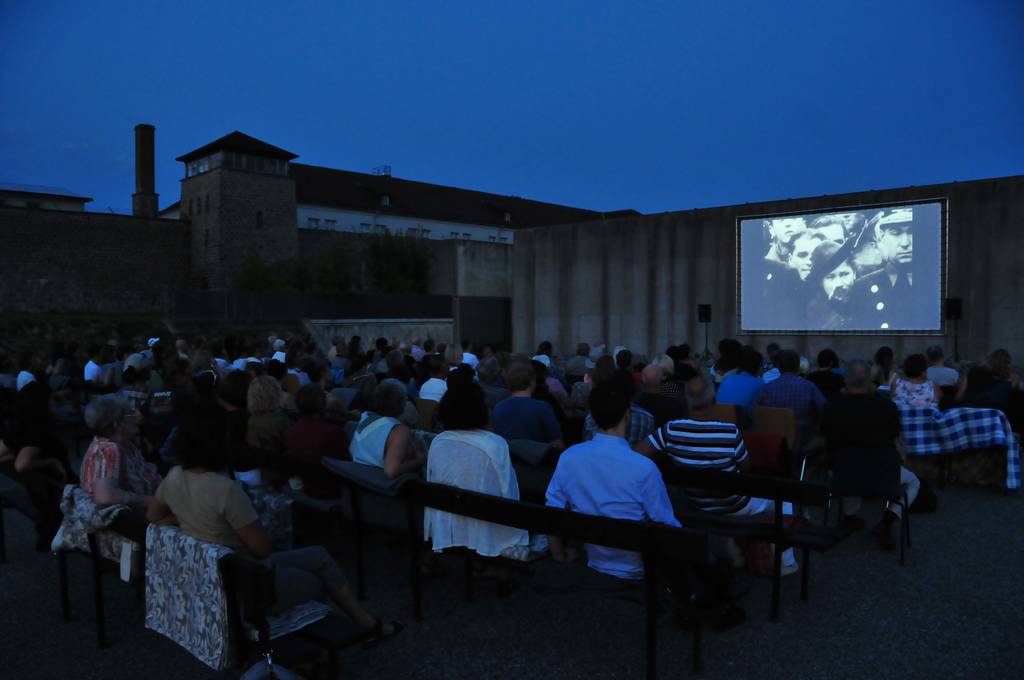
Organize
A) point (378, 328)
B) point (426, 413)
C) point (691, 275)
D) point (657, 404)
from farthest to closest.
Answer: point (378, 328) → point (691, 275) → point (426, 413) → point (657, 404)

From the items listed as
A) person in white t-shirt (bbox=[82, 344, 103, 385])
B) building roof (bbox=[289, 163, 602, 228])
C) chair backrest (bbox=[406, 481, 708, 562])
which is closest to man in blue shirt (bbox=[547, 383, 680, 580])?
chair backrest (bbox=[406, 481, 708, 562])

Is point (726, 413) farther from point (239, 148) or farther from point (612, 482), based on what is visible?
point (239, 148)

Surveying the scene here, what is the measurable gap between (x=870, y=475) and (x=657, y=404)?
1354 millimetres

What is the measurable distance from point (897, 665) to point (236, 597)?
103 inches

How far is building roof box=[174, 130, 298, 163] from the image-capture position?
124ft

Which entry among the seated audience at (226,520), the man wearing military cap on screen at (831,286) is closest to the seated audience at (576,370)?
the seated audience at (226,520)

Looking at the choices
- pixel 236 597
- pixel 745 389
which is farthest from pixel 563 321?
pixel 236 597

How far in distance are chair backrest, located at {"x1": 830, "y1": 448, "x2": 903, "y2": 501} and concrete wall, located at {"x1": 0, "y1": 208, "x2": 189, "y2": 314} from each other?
3085 centimetres

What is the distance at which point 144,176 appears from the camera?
143 ft

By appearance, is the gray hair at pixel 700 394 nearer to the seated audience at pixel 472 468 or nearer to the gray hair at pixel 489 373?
the seated audience at pixel 472 468

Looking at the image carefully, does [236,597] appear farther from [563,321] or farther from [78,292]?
[78,292]

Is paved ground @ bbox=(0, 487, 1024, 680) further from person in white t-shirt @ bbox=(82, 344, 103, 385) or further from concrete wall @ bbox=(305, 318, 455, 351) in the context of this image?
concrete wall @ bbox=(305, 318, 455, 351)

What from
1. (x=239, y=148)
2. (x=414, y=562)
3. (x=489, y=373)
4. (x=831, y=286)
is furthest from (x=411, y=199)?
(x=414, y=562)

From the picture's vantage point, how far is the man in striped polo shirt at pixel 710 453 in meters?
3.66
